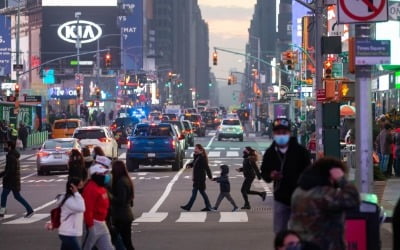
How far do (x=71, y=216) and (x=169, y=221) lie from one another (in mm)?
10069

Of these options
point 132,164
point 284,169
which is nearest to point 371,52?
point 284,169

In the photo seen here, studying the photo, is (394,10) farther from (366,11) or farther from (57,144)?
(366,11)

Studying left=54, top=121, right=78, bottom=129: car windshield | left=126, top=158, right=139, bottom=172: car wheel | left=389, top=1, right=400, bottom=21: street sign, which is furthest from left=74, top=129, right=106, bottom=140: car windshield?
left=54, top=121, right=78, bottom=129: car windshield

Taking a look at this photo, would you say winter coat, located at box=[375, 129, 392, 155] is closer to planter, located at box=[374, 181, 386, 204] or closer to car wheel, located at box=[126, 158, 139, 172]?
planter, located at box=[374, 181, 386, 204]

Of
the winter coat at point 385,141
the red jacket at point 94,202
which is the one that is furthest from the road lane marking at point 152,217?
the winter coat at point 385,141

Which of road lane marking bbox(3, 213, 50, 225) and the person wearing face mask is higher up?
the person wearing face mask

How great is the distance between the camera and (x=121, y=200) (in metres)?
14.7

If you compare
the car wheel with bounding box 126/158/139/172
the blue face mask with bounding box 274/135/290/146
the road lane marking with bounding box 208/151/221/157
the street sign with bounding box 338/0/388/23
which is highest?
the street sign with bounding box 338/0/388/23

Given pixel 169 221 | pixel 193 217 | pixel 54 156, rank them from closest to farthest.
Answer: pixel 169 221 → pixel 193 217 → pixel 54 156

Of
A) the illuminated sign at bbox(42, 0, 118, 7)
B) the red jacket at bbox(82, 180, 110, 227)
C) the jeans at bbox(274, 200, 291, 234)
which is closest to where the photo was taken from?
the jeans at bbox(274, 200, 291, 234)

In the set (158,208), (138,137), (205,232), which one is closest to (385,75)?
(138,137)

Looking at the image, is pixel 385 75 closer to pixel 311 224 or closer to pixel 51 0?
pixel 311 224

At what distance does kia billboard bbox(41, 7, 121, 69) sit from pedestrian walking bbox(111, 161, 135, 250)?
136m

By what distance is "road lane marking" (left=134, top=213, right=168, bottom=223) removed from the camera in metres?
22.9
